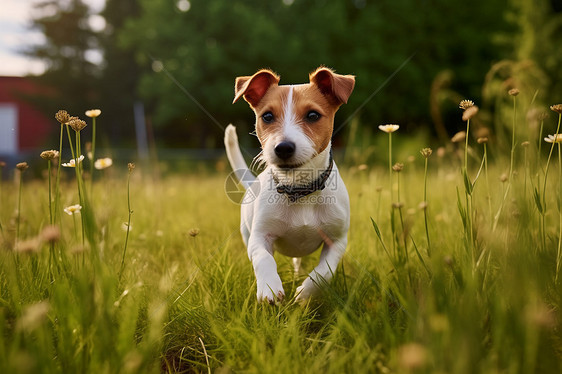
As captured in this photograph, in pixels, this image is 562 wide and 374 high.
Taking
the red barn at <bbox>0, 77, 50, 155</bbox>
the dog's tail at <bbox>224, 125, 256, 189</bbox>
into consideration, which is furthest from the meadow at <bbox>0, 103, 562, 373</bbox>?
the red barn at <bbox>0, 77, 50, 155</bbox>

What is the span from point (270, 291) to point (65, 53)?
24.5m

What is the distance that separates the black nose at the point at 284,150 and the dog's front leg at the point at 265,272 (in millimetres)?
514

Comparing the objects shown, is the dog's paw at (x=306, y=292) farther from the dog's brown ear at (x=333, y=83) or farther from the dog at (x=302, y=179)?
the dog's brown ear at (x=333, y=83)

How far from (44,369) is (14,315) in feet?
2.25

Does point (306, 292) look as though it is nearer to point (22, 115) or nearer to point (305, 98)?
point (305, 98)

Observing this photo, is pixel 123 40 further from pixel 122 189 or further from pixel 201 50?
pixel 122 189

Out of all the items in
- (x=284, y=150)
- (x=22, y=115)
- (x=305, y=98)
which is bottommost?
(x=284, y=150)

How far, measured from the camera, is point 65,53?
2227 centimetres

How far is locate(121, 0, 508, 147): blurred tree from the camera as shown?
16000 millimetres

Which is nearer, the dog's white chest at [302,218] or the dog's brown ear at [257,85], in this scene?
the dog's white chest at [302,218]

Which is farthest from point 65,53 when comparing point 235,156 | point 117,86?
point 235,156

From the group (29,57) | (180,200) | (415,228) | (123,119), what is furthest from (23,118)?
(415,228)

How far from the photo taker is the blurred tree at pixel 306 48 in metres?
16.0

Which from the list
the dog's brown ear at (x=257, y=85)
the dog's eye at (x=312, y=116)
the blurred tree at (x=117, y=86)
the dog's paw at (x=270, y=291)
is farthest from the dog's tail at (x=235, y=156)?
the blurred tree at (x=117, y=86)
